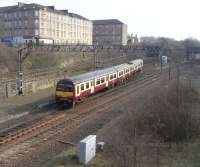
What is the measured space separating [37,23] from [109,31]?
5184cm

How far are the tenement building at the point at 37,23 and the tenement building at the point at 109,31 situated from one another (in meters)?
28.4

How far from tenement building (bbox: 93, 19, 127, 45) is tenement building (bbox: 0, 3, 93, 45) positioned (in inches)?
1116

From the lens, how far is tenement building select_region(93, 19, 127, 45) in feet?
457

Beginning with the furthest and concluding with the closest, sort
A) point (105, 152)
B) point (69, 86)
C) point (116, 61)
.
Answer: point (116, 61), point (69, 86), point (105, 152)

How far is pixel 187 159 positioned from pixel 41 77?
26.5 meters

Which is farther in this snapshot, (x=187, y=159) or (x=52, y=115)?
(x=52, y=115)

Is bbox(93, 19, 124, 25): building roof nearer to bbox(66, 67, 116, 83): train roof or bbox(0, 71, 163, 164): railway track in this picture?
bbox(66, 67, 116, 83): train roof

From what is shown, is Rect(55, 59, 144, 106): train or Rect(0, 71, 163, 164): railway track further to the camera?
Rect(55, 59, 144, 106): train

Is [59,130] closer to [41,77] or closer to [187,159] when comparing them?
[187,159]

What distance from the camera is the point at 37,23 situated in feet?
310

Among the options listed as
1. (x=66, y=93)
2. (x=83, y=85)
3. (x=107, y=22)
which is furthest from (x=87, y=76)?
(x=107, y=22)

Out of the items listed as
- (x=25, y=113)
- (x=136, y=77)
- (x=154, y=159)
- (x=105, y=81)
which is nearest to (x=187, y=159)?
(x=154, y=159)

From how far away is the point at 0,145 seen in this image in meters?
18.5

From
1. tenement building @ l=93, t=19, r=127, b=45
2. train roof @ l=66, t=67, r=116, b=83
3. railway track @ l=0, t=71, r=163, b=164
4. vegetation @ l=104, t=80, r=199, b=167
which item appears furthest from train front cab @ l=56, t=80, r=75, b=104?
tenement building @ l=93, t=19, r=127, b=45
